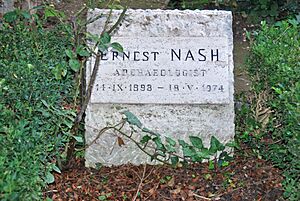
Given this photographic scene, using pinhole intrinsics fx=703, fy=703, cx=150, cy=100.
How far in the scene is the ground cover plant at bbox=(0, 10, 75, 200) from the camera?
2.67 meters

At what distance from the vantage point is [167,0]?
7.32 metres

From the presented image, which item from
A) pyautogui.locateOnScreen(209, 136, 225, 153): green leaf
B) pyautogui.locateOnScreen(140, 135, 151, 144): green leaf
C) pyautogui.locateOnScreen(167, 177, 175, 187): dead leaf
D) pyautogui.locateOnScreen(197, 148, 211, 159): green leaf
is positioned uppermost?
pyautogui.locateOnScreen(140, 135, 151, 144): green leaf

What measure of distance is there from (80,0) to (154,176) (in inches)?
148

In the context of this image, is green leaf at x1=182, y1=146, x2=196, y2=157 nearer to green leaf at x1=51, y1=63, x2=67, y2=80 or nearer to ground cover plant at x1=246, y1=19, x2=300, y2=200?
ground cover plant at x1=246, y1=19, x2=300, y2=200

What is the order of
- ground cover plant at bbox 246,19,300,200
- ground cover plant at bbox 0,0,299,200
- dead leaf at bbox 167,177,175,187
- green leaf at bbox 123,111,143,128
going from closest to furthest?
ground cover plant at bbox 0,0,299,200 → ground cover plant at bbox 246,19,300,200 → green leaf at bbox 123,111,143,128 → dead leaf at bbox 167,177,175,187

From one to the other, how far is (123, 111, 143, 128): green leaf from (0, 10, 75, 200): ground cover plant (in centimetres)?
30

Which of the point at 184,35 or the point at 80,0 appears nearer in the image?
the point at 184,35

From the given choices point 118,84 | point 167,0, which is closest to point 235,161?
point 118,84

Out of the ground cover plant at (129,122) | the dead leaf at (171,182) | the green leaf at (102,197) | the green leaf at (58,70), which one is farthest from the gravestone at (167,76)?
the green leaf at (58,70)

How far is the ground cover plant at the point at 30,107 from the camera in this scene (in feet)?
8.75

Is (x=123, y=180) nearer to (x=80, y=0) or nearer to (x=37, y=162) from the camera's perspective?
(x=37, y=162)

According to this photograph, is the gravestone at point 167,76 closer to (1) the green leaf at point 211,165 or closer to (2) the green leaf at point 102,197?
(1) the green leaf at point 211,165

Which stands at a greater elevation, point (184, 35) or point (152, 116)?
point (184, 35)

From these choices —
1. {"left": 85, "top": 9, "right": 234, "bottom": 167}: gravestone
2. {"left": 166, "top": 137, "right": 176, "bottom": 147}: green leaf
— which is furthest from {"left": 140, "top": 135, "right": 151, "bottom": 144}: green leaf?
{"left": 85, "top": 9, "right": 234, "bottom": 167}: gravestone
